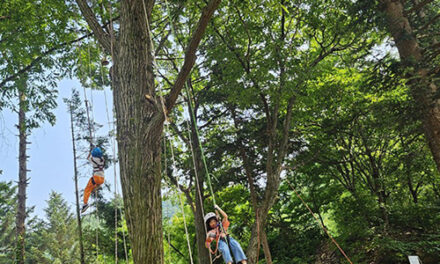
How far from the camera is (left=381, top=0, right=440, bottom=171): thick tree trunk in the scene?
523cm

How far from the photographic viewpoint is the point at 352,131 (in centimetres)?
970

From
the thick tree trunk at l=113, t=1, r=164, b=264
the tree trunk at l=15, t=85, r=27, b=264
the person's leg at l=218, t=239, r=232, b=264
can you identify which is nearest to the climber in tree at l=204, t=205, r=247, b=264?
the person's leg at l=218, t=239, r=232, b=264

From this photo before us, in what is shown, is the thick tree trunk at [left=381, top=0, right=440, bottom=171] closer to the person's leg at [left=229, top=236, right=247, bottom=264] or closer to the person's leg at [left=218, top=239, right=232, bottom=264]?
the person's leg at [left=229, top=236, right=247, bottom=264]

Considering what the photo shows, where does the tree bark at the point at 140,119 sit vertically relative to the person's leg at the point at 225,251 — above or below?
above

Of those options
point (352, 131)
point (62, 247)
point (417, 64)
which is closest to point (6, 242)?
point (62, 247)

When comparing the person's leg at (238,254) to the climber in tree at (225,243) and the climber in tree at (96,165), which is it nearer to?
the climber in tree at (225,243)

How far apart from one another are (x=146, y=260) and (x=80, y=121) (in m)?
11.9

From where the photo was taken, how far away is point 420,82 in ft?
16.9

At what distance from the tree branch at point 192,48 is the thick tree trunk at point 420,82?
3.90 metres

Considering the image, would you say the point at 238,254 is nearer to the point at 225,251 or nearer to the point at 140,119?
the point at 225,251

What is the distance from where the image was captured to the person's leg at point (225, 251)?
3969 mm

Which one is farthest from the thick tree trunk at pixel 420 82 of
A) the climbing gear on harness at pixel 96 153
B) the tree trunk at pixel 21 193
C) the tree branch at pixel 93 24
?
the tree trunk at pixel 21 193

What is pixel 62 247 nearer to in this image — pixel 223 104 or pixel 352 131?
pixel 223 104

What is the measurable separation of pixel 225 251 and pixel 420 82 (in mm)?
4165
